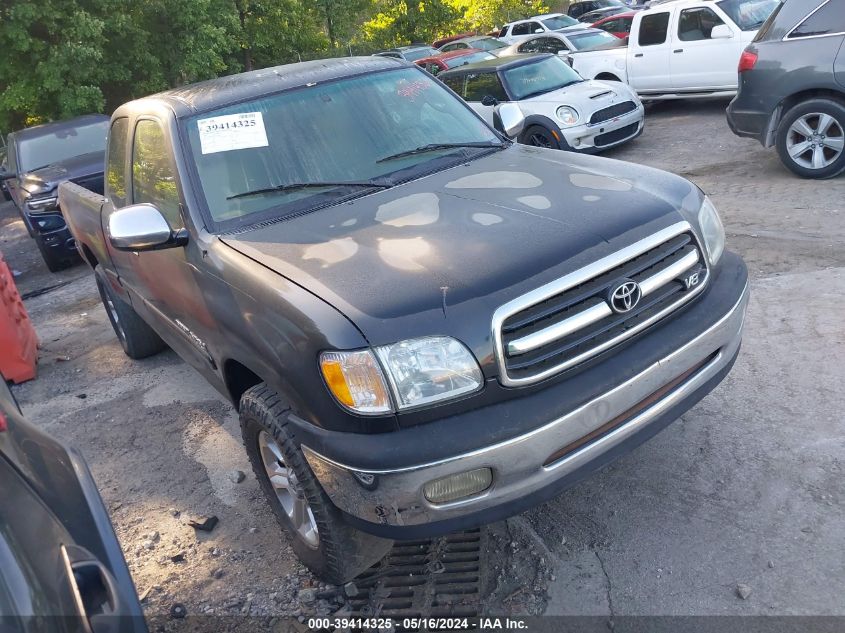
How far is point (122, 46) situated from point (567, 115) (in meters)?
12.0

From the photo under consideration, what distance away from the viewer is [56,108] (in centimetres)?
1612

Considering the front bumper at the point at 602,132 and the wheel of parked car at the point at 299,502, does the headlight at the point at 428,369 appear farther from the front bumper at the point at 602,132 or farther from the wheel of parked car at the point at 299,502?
the front bumper at the point at 602,132

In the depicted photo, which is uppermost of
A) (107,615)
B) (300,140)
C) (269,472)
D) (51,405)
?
(300,140)

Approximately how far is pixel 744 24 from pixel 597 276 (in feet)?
30.3

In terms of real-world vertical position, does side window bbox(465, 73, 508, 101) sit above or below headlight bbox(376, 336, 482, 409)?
below

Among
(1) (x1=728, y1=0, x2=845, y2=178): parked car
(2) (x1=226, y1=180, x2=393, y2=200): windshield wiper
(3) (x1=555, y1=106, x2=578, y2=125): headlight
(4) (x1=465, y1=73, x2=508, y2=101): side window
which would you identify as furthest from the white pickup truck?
(2) (x1=226, y1=180, x2=393, y2=200): windshield wiper

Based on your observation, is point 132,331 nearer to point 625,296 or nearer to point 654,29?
point 625,296

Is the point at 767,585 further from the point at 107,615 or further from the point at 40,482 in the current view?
the point at 40,482

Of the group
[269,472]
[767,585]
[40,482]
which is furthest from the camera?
[269,472]

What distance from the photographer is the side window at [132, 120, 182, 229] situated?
3.55 m

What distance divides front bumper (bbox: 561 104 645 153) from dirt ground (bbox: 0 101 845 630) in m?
4.09

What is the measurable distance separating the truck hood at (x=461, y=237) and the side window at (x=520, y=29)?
766 inches

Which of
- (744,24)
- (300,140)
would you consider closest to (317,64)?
(300,140)

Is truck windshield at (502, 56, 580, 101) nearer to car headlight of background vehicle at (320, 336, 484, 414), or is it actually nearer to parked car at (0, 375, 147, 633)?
car headlight of background vehicle at (320, 336, 484, 414)
